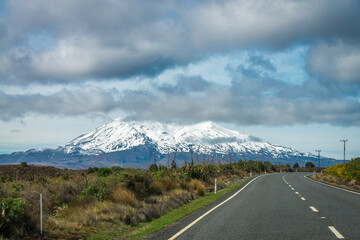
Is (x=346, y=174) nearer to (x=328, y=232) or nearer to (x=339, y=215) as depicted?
(x=339, y=215)

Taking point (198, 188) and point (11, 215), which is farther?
point (198, 188)

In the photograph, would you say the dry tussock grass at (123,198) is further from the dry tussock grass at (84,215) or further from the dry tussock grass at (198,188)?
the dry tussock grass at (198,188)

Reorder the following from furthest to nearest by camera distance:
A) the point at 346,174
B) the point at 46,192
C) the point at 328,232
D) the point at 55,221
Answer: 1. the point at 346,174
2. the point at 46,192
3. the point at 55,221
4. the point at 328,232

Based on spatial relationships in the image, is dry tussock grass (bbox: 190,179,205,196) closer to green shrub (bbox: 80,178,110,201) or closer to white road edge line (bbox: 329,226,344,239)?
green shrub (bbox: 80,178,110,201)

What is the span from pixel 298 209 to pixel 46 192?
9.91 meters

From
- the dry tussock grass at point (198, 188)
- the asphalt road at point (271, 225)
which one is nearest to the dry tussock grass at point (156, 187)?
the dry tussock grass at point (198, 188)

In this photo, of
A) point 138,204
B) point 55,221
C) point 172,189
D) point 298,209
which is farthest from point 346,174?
point 55,221

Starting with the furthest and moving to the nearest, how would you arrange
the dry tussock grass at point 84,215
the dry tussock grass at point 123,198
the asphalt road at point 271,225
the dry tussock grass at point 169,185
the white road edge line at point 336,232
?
the dry tussock grass at point 169,185 < the dry tussock grass at point 123,198 < the dry tussock grass at point 84,215 < the asphalt road at point 271,225 < the white road edge line at point 336,232

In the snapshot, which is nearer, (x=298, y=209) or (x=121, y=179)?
(x=298, y=209)

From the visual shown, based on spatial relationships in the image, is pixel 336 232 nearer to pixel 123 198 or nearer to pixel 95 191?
pixel 123 198

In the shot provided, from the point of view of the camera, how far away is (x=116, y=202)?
1552cm

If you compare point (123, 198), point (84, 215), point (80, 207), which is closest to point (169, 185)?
point (123, 198)

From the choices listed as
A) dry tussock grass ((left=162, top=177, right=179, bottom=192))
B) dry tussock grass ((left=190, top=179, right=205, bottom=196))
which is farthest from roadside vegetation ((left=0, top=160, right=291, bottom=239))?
dry tussock grass ((left=190, top=179, right=205, bottom=196))

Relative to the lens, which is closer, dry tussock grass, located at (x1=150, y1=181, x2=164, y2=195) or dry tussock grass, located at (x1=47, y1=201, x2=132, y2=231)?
dry tussock grass, located at (x1=47, y1=201, x2=132, y2=231)
